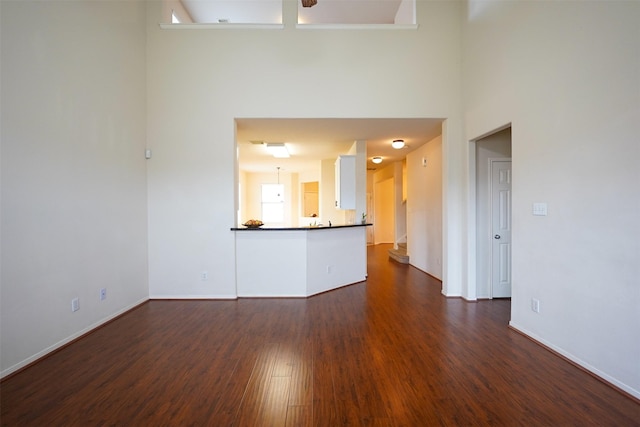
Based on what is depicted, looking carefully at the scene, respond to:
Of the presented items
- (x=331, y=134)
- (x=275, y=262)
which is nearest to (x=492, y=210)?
Result: (x=331, y=134)

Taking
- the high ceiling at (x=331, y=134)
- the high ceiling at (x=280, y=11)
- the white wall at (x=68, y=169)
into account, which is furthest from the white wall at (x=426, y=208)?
the white wall at (x=68, y=169)

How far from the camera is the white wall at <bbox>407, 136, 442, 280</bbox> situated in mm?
5051

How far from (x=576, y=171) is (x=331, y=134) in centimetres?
331

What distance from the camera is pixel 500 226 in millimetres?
3916

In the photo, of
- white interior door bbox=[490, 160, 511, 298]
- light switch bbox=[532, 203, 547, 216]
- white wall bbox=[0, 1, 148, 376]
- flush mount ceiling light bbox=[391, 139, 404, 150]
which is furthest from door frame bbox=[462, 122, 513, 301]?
white wall bbox=[0, 1, 148, 376]

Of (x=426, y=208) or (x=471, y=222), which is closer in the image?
(x=471, y=222)

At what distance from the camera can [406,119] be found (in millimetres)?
4047

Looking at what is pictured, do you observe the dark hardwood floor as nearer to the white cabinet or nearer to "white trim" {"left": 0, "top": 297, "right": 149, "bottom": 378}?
"white trim" {"left": 0, "top": 297, "right": 149, "bottom": 378}

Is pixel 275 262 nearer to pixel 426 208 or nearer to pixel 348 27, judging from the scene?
pixel 426 208

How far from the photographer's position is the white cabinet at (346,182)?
509 cm

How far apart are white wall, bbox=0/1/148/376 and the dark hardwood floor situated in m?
0.39

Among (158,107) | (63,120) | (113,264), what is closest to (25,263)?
(113,264)

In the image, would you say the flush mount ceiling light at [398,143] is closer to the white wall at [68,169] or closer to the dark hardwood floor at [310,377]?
the dark hardwood floor at [310,377]

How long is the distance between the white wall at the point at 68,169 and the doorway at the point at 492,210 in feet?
15.1
